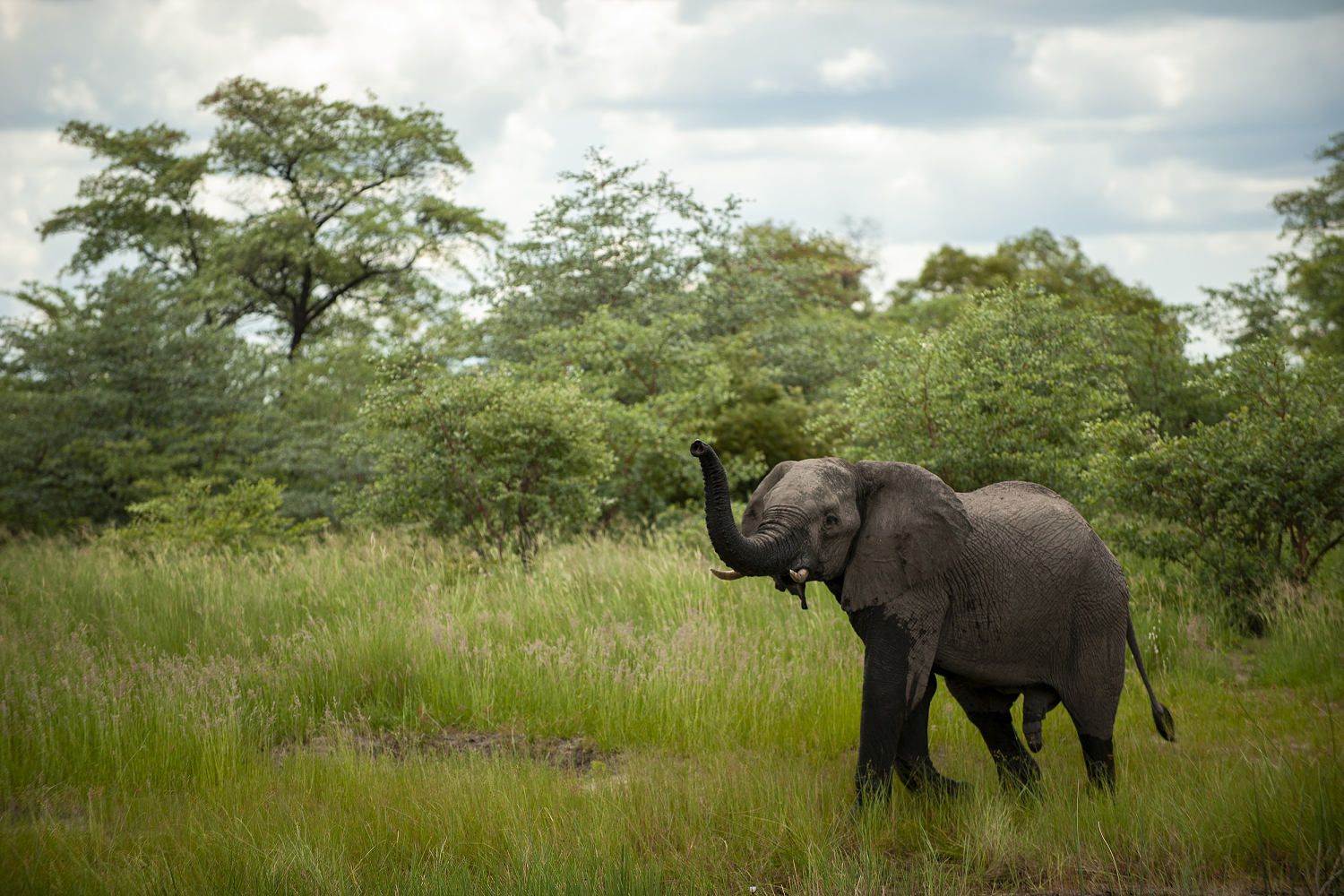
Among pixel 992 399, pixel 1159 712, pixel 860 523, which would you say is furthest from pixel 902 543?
pixel 992 399

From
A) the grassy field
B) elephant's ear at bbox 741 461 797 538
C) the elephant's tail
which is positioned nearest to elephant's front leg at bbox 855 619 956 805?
the grassy field

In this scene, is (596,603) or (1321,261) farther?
(1321,261)

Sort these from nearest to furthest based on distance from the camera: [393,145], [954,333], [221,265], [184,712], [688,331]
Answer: [184,712], [954,333], [688,331], [221,265], [393,145]

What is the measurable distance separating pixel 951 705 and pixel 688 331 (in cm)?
1277

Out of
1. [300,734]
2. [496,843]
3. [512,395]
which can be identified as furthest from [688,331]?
[496,843]

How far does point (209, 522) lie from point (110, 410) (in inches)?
215

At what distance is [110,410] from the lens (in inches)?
667

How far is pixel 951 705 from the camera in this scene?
20.9ft

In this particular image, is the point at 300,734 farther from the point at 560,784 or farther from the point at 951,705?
the point at 951,705

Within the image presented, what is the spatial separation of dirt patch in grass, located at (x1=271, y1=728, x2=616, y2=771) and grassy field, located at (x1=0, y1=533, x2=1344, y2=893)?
3cm

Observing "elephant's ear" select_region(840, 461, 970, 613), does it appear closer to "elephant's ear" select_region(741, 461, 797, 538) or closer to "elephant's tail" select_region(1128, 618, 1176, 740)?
"elephant's ear" select_region(741, 461, 797, 538)

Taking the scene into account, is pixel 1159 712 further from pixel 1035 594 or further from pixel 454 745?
pixel 454 745

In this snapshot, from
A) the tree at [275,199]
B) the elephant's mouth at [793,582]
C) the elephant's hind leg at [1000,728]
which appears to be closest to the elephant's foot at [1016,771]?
the elephant's hind leg at [1000,728]

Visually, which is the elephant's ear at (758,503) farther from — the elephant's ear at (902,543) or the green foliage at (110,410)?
the green foliage at (110,410)
